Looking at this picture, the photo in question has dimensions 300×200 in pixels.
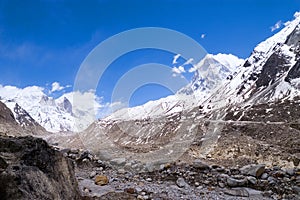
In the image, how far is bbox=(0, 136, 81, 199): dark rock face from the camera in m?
6.28

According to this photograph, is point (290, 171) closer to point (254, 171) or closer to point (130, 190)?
point (254, 171)

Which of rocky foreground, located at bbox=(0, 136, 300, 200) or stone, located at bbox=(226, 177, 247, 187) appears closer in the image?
rocky foreground, located at bbox=(0, 136, 300, 200)

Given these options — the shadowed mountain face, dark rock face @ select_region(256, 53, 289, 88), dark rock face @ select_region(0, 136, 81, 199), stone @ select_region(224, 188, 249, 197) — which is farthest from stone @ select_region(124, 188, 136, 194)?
dark rock face @ select_region(256, 53, 289, 88)

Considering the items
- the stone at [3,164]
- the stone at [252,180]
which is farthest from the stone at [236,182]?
the stone at [3,164]

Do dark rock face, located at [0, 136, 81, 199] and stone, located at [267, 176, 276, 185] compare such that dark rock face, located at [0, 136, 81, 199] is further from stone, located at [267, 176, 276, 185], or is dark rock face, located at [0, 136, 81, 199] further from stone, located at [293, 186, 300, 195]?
stone, located at [293, 186, 300, 195]

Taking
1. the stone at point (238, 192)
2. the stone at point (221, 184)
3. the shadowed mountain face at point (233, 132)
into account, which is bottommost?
the stone at point (238, 192)

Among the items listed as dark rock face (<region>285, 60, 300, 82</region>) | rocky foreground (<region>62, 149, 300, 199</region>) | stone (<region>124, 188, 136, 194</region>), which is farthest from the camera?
dark rock face (<region>285, 60, 300, 82</region>)

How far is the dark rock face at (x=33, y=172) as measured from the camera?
6281 mm

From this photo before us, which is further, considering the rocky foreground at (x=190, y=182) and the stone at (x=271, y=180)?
the stone at (x=271, y=180)

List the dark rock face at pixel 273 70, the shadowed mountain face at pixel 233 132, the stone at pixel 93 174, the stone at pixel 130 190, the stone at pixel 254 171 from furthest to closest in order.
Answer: the dark rock face at pixel 273 70 < the shadowed mountain face at pixel 233 132 < the stone at pixel 93 174 < the stone at pixel 254 171 < the stone at pixel 130 190

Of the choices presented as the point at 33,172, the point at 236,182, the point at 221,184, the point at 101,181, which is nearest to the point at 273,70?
the point at 236,182

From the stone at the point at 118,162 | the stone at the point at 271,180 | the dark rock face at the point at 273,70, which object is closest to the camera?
the stone at the point at 271,180

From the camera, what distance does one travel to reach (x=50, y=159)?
26.1 feet

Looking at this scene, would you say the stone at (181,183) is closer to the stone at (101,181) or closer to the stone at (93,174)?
the stone at (101,181)
